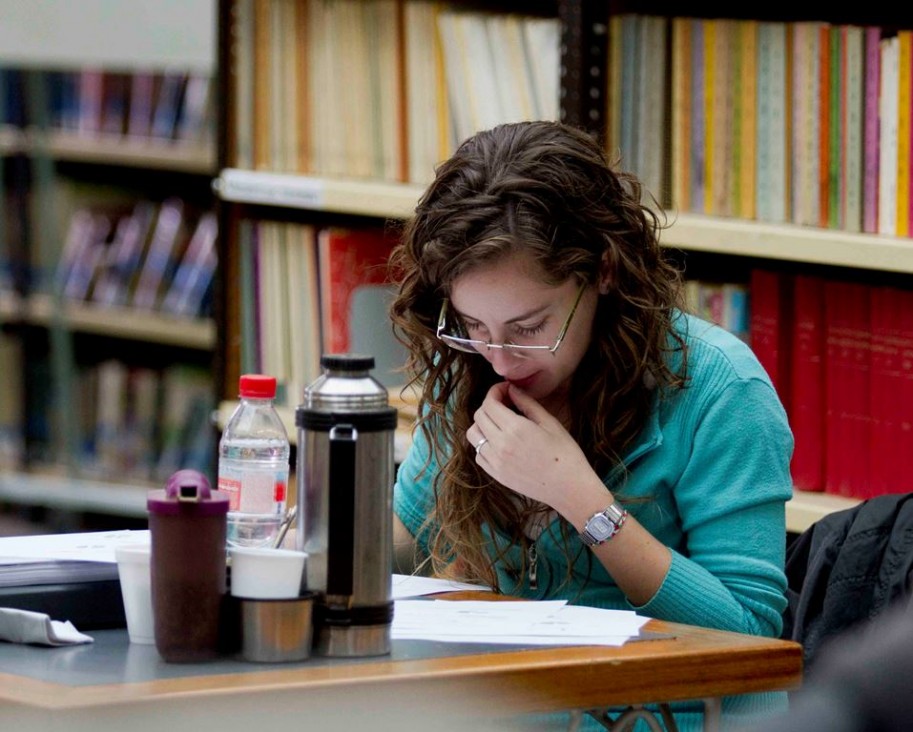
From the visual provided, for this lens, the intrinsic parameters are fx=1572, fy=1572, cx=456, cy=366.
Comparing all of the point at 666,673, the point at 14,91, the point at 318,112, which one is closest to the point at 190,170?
the point at 14,91

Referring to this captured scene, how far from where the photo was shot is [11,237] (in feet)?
15.1

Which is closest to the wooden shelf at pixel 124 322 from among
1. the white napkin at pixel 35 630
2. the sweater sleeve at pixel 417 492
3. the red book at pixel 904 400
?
the red book at pixel 904 400

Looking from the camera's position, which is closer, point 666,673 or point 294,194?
point 666,673

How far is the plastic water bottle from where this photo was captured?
1.56m

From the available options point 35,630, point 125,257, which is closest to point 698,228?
point 35,630

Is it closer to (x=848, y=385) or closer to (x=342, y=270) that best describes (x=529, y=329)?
(x=848, y=385)

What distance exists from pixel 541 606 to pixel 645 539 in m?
0.14

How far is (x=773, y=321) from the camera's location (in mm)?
2361

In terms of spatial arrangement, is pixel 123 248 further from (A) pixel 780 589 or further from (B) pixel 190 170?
(A) pixel 780 589

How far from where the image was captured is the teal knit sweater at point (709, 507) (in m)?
1.50

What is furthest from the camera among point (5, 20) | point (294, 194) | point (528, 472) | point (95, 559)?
point (294, 194)

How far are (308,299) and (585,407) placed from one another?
4.31 ft

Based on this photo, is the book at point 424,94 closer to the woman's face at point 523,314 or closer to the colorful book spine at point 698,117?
the colorful book spine at point 698,117

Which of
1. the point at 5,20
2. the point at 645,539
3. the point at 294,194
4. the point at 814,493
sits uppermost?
the point at 5,20
